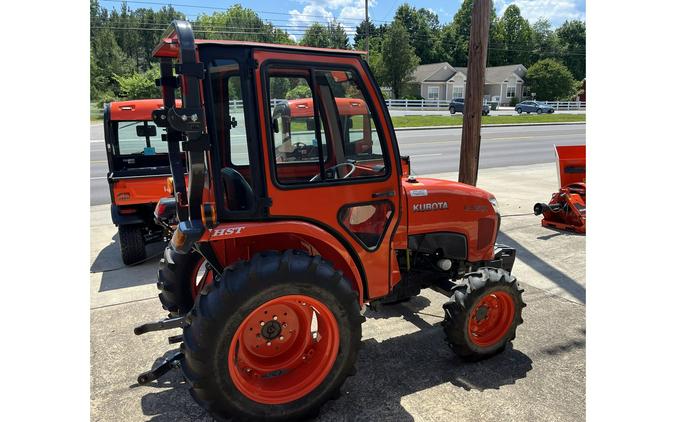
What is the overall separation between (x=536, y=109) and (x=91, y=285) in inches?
1801

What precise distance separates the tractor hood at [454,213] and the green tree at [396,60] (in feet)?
151

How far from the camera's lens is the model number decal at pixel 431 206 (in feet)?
11.4

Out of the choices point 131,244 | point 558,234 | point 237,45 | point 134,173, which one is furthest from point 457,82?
point 237,45

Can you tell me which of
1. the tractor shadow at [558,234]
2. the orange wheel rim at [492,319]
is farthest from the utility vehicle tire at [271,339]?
the tractor shadow at [558,234]

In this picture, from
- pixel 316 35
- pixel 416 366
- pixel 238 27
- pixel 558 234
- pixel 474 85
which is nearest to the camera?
pixel 416 366

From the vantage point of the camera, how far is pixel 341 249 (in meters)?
2.99

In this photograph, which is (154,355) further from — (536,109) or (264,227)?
(536,109)

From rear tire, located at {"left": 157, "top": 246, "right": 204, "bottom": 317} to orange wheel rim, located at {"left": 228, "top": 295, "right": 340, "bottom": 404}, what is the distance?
38.3 inches

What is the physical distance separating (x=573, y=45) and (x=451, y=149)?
7668 centimetres

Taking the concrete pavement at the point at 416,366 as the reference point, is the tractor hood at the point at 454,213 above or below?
above

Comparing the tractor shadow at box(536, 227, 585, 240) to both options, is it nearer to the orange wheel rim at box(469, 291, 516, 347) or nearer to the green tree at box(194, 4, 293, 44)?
the orange wheel rim at box(469, 291, 516, 347)

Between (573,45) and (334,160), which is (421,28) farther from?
(334,160)

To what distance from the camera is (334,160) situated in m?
3.12

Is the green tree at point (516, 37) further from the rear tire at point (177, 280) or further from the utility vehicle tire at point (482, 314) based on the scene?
the rear tire at point (177, 280)
